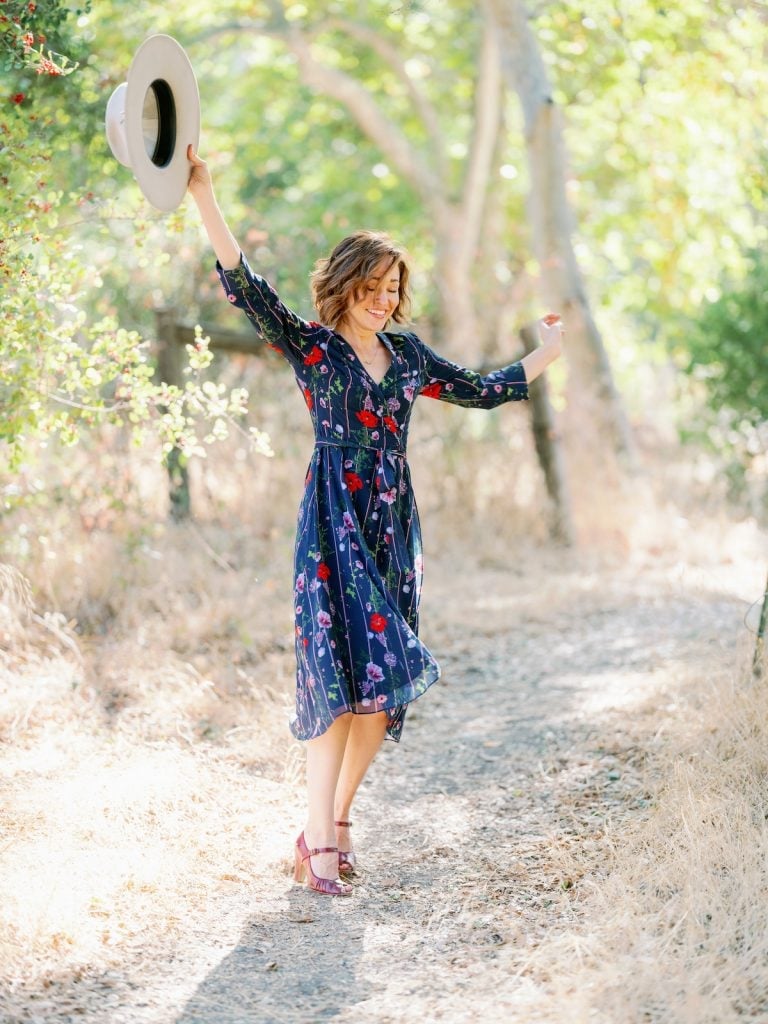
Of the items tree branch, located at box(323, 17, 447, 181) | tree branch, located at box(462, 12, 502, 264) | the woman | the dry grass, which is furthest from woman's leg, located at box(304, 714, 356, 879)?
tree branch, located at box(462, 12, 502, 264)

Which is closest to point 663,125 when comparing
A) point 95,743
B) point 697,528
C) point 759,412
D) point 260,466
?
point 759,412

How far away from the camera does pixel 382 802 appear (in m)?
3.98

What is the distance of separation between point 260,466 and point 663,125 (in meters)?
4.68

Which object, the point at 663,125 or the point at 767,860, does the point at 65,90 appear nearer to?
the point at 767,860

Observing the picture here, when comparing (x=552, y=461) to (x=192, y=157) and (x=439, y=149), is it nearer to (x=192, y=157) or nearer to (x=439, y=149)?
(x=192, y=157)

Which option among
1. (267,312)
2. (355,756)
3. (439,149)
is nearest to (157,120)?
(267,312)

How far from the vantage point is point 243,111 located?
1439 centimetres

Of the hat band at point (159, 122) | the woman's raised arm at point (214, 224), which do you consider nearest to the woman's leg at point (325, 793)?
the woman's raised arm at point (214, 224)

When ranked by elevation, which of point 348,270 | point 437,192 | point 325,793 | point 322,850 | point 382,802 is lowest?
point 382,802

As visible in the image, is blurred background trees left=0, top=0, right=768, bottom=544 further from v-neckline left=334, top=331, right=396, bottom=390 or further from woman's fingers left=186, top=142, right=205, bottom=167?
v-neckline left=334, top=331, right=396, bottom=390

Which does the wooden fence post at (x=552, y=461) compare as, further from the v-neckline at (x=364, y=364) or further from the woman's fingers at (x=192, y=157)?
the woman's fingers at (x=192, y=157)

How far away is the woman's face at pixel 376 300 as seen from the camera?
3.28 m

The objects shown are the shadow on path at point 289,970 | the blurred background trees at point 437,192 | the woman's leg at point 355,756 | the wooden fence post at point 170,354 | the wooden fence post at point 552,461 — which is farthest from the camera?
the wooden fence post at point 552,461

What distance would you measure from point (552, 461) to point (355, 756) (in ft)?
17.0
